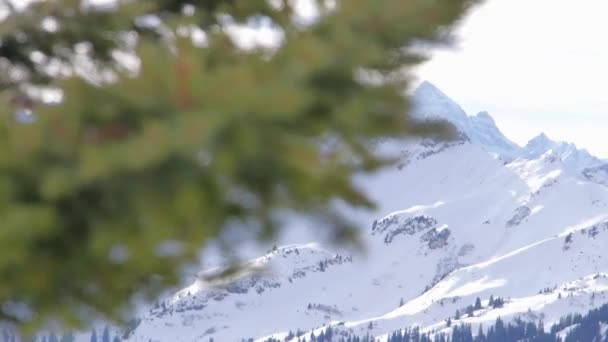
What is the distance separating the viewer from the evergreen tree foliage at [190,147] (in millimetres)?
2842

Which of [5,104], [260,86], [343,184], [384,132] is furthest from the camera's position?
[5,104]

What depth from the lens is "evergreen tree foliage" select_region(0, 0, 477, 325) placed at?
112 inches

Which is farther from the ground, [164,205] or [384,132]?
[384,132]

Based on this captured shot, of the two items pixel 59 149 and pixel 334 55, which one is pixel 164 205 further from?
pixel 334 55

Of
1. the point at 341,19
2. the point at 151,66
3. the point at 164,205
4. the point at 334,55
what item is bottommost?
the point at 164,205

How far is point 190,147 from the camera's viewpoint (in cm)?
270

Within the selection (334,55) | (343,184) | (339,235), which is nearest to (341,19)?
(334,55)

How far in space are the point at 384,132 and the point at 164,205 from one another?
40.0 inches

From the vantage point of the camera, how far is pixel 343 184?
136 inches

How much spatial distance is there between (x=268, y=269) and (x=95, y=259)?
2.79 ft

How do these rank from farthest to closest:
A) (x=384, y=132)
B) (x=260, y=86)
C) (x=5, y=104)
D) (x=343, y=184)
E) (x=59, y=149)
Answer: (x=5, y=104) → (x=384, y=132) → (x=343, y=184) → (x=59, y=149) → (x=260, y=86)

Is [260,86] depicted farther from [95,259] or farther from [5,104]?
[5,104]

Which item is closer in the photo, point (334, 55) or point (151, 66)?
point (151, 66)

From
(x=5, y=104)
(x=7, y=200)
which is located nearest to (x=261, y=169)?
(x=7, y=200)
